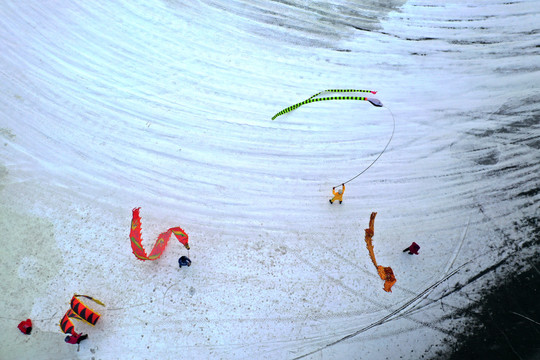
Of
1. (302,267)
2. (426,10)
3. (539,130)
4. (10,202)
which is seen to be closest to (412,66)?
(426,10)

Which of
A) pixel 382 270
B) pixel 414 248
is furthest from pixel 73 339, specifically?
pixel 414 248

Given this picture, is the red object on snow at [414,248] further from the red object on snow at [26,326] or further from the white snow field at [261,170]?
the red object on snow at [26,326]

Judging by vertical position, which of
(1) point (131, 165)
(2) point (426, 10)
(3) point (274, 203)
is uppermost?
(2) point (426, 10)

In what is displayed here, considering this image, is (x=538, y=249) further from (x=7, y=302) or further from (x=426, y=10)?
(x=7, y=302)

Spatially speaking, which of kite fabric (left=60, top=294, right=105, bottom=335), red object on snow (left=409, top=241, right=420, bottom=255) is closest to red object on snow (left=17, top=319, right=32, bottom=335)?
kite fabric (left=60, top=294, right=105, bottom=335)

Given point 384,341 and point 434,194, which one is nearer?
point 384,341

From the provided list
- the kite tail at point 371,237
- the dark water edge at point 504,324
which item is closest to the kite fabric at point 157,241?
the kite tail at point 371,237
